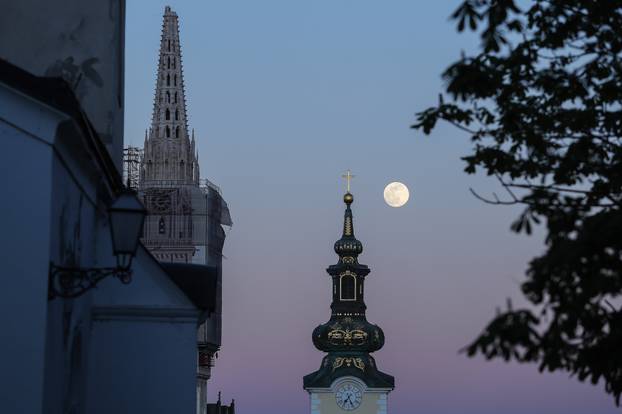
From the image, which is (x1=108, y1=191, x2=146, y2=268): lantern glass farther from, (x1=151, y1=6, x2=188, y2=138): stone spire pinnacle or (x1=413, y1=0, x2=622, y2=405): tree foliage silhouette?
(x1=151, y1=6, x2=188, y2=138): stone spire pinnacle

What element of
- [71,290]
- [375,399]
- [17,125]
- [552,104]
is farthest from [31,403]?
[375,399]

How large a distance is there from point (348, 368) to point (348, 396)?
2770 mm

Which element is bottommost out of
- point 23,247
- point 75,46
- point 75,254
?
point 23,247

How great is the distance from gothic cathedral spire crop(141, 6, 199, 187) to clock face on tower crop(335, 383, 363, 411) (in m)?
24.5

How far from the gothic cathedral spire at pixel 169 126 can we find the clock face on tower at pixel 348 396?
24517mm

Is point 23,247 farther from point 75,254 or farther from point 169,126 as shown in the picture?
point 169,126

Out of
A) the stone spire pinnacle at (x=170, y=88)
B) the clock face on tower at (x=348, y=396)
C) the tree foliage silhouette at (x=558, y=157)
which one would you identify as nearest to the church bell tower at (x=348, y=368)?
the clock face on tower at (x=348, y=396)

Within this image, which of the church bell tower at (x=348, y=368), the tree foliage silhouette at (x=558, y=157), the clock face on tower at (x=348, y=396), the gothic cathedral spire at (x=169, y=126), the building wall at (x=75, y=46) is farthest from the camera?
the clock face on tower at (x=348, y=396)

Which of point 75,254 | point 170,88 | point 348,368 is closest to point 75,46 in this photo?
point 75,254

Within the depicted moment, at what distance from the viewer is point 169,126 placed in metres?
161

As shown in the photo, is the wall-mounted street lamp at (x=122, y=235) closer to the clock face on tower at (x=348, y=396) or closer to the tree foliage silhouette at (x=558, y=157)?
the tree foliage silhouette at (x=558, y=157)

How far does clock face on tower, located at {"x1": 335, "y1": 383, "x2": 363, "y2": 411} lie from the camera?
156 m

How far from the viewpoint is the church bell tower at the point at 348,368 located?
155 m

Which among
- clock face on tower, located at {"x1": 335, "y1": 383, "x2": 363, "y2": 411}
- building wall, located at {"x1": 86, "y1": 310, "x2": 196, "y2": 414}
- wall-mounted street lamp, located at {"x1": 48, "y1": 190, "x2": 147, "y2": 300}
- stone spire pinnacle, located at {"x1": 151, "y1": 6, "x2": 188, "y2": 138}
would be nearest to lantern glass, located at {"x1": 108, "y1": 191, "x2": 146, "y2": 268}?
wall-mounted street lamp, located at {"x1": 48, "y1": 190, "x2": 147, "y2": 300}
